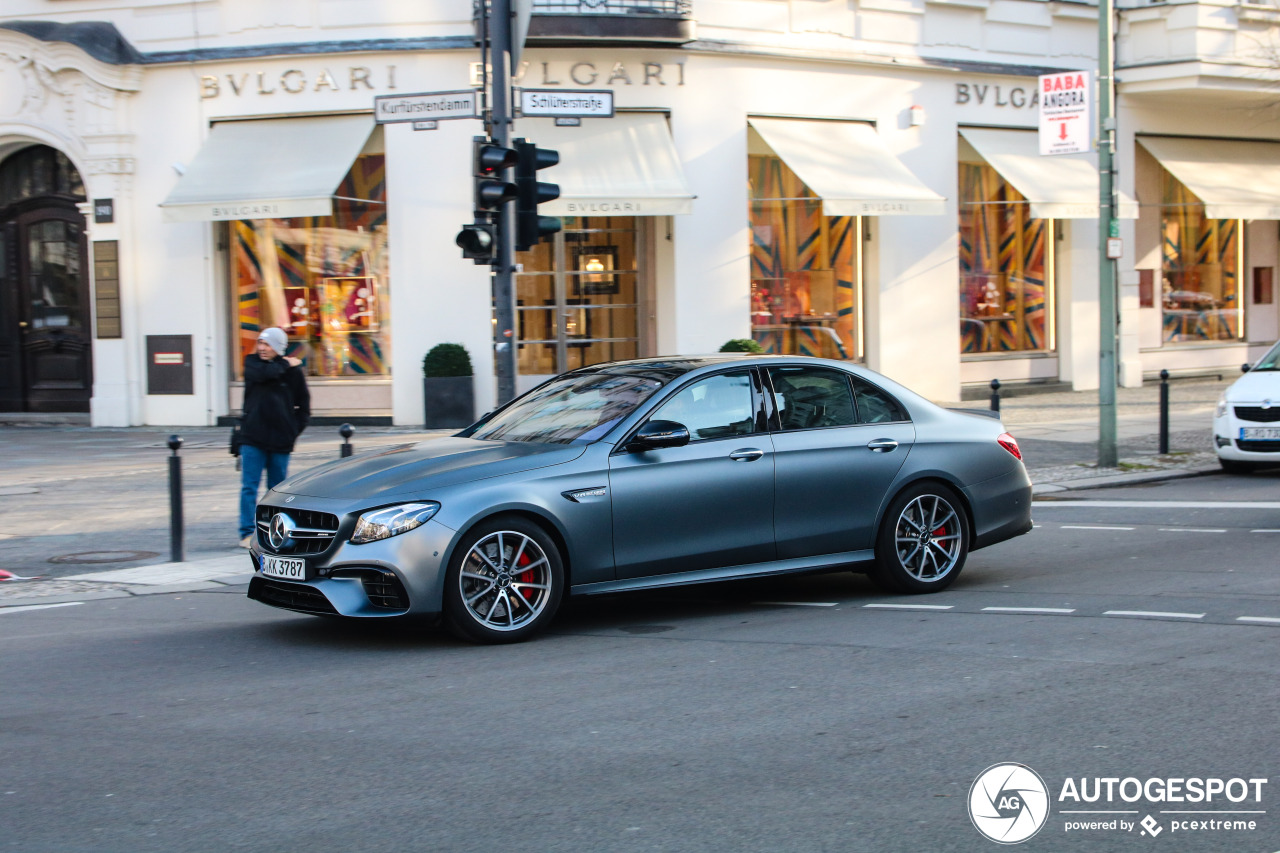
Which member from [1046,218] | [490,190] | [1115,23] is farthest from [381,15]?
[1115,23]

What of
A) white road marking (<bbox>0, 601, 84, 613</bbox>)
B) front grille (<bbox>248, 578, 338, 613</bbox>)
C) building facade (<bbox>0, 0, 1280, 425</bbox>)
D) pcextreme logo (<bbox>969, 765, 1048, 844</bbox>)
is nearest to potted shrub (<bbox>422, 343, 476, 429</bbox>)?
building facade (<bbox>0, 0, 1280, 425</bbox>)

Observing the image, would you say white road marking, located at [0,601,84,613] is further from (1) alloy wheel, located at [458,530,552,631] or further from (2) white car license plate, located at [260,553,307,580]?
(1) alloy wheel, located at [458,530,552,631]

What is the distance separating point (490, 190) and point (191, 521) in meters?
4.10

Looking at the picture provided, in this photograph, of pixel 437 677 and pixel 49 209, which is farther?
pixel 49 209

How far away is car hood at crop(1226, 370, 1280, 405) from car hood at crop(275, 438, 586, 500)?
940 cm

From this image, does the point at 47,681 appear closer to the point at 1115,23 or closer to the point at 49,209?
the point at 49,209

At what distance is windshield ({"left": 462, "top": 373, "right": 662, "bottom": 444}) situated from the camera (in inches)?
309

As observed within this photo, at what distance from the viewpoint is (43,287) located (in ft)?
70.0

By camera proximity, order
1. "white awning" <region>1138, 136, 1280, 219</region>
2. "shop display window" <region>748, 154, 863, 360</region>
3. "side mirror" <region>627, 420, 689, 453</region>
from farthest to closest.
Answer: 1. "white awning" <region>1138, 136, 1280, 219</region>
2. "shop display window" <region>748, 154, 863, 360</region>
3. "side mirror" <region>627, 420, 689, 453</region>

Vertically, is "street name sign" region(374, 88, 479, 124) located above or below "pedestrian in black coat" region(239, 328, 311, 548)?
above

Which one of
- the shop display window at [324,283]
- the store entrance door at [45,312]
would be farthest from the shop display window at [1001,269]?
the store entrance door at [45,312]

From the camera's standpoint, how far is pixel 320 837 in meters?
4.47

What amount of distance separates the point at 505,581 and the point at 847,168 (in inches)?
594

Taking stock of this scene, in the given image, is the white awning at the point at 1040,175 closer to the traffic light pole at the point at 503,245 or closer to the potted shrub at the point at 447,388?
the potted shrub at the point at 447,388
